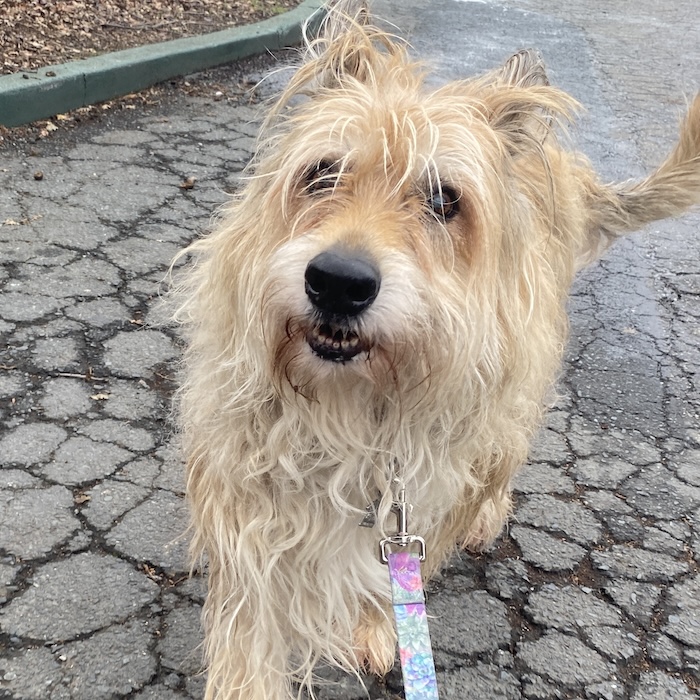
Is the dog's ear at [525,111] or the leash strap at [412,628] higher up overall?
the dog's ear at [525,111]

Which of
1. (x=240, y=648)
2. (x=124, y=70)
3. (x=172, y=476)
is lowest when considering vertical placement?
(x=172, y=476)

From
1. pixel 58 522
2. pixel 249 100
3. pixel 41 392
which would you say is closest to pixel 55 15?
pixel 249 100

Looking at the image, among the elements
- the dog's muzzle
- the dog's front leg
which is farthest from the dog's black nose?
the dog's front leg

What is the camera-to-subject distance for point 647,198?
144 inches

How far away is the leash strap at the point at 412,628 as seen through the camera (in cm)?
183

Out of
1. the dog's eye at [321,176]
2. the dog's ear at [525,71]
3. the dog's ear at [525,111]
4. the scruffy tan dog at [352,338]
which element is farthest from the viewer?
the dog's ear at [525,71]

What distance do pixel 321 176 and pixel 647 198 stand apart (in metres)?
2.23

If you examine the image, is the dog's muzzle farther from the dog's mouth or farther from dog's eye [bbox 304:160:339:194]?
dog's eye [bbox 304:160:339:194]

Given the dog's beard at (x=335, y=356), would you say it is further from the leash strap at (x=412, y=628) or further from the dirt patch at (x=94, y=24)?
the dirt patch at (x=94, y=24)

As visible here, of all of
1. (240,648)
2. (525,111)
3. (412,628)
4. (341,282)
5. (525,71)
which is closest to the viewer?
(341,282)

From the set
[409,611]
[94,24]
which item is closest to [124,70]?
[94,24]

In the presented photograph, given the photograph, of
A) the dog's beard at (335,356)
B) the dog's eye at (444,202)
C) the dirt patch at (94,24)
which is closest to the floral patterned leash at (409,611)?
the dog's beard at (335,356)

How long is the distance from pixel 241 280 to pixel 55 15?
6.31 metres

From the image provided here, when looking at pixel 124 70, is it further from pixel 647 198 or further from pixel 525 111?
pixel 525 111
